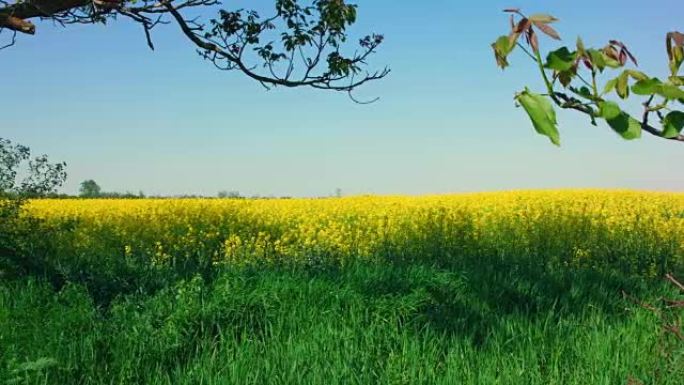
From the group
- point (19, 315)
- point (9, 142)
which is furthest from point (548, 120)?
point (9, 142)

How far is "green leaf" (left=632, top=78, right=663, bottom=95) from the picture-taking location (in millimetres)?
1582

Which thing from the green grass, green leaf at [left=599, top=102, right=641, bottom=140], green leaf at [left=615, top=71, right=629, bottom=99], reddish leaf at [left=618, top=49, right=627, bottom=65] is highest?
reddish leaf at [left=618, top=49, right=627, bottom=65]

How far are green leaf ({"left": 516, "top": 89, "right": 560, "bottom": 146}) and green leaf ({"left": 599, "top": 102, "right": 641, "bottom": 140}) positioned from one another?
20 cm

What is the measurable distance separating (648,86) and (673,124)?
0.13 m

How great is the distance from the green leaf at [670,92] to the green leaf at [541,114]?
32 cm

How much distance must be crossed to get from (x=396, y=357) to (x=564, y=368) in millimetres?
1256

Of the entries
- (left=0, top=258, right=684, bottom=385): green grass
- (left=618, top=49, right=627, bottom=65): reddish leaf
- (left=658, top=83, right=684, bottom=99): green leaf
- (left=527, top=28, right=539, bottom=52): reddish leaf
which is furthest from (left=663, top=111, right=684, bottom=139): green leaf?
(left=0, top=258, right=684, bottom=385): green grass

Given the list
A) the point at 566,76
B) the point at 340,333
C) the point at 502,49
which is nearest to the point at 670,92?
the point at 566,76

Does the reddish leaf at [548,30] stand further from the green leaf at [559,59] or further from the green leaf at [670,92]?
the green leaf at [670,92]

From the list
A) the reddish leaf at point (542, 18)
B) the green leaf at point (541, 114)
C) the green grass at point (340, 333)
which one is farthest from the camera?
the green grass at point (340, 333)

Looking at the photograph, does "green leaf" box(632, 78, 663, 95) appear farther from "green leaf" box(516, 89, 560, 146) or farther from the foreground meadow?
the foreground meadow

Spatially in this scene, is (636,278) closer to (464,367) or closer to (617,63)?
(464,367)

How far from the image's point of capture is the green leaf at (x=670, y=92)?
1.57 m

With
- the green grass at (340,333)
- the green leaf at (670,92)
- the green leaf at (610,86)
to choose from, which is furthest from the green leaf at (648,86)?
the green grass at (340,333)
